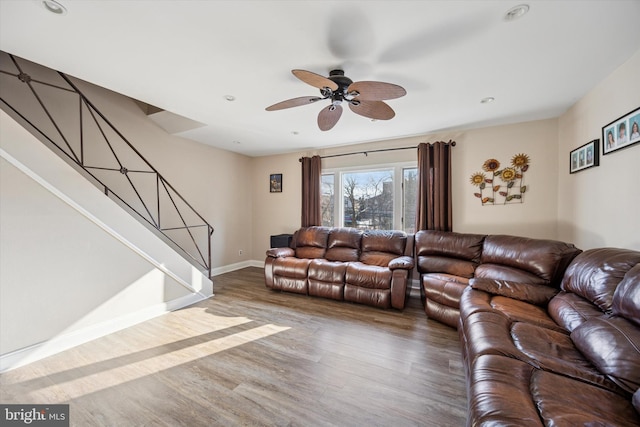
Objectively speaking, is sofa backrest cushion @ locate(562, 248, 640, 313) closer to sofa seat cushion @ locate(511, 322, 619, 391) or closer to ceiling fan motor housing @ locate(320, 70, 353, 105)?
sofa seat cushion @ locate(511, 322, 619, 391)

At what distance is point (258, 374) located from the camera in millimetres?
1925

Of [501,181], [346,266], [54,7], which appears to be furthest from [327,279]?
[54,7]

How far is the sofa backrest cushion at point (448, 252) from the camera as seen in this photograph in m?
3.07

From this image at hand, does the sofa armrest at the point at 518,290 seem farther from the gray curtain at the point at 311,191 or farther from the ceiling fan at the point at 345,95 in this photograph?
the gray curtain at the point at 311,191

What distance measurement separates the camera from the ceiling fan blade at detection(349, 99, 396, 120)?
7.09 ft

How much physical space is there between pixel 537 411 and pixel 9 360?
11.8 ft

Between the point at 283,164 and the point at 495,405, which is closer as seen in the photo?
the point at 495,405

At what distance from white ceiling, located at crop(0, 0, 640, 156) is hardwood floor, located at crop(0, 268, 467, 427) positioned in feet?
8.32

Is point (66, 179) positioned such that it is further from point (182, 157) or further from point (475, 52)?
point (475, 52)

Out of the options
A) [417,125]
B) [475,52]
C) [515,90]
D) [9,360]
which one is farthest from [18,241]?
[515,90]

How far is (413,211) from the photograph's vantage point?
4074 mm

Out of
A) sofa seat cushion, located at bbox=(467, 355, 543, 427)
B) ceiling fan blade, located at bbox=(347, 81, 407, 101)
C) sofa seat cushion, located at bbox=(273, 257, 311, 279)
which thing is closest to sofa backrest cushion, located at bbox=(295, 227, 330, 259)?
sofa seat cushion, located at bbox=(273, 257, 311, 279)

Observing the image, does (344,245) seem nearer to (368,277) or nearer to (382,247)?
(382,247)

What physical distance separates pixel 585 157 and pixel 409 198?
206 cm
